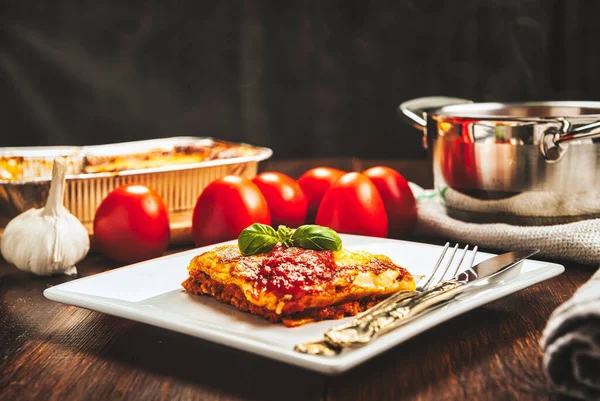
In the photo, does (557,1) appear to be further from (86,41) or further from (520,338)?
(520,338)

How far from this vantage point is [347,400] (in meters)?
0.74

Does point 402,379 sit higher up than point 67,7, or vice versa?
point 67,7

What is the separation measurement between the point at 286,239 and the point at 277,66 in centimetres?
264

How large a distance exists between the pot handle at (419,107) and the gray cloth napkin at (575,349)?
998mm

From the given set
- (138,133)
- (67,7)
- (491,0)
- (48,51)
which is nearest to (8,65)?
(48,51)

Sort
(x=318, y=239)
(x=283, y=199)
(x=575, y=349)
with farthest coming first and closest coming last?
(x=283, y=199), (x=318, y=239), (x=575, y=349)

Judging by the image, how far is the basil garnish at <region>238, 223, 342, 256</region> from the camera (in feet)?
3.41

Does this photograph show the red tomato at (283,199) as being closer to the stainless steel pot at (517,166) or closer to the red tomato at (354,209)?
the red tomato at (354,209)

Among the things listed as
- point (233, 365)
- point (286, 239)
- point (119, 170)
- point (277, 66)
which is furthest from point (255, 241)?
point (277, 66)

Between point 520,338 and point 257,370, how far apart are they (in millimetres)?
368

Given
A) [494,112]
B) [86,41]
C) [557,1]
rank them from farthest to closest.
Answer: [86,41] → [557,1] → [494,112]

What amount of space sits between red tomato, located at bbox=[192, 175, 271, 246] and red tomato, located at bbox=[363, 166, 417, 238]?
31 cm

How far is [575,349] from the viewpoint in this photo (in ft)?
2.33

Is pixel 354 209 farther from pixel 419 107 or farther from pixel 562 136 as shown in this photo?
pixel 419 107
